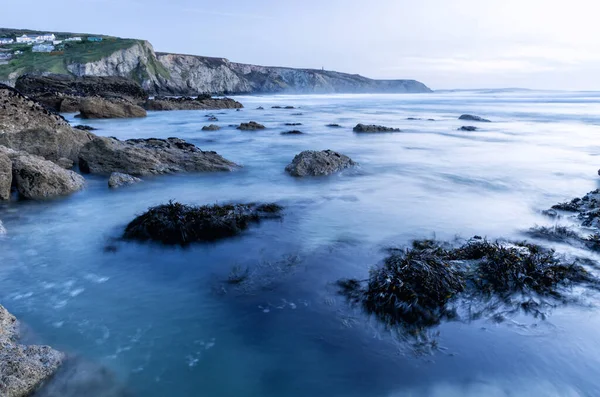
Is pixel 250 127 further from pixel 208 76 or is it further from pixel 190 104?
pixel 208 76

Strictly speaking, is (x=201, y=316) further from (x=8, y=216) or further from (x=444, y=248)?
(x=8, y=216)

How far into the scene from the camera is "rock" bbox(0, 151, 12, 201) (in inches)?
271

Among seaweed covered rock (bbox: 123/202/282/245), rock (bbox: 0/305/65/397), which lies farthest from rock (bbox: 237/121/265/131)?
rock (bbox: 0/305/65/397)

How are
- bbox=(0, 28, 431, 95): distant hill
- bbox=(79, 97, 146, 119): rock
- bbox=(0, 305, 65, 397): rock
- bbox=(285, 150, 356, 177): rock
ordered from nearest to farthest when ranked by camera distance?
1. bbox=(0, 305, 65, 397): rock
2. bbox=(285, 150, 356, 177): rock
3. bbox=(79, 97, 146, 119): rock
4. bbox=(0, 28, 431, 95): distant hill

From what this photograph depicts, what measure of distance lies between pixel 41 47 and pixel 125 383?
8850 cm

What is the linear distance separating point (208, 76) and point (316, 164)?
292 feet

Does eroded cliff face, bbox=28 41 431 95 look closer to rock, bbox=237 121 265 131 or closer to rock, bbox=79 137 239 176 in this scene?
rock, bbox=237 121 265 131

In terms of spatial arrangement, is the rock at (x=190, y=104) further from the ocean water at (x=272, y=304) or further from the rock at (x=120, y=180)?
the ocean water at (x=272, y=304)

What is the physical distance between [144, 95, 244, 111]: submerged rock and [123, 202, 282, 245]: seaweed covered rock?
31367 millimetres

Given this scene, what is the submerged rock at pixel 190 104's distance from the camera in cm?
3519

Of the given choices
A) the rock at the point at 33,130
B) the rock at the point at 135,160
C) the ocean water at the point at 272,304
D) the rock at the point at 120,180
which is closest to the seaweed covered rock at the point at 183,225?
the ocean water at the point at 272,304

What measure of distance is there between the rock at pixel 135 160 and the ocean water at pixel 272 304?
0.68 metres

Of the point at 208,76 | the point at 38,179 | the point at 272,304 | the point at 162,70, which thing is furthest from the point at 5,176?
the point at 208,76

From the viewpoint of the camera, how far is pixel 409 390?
2.98 m
